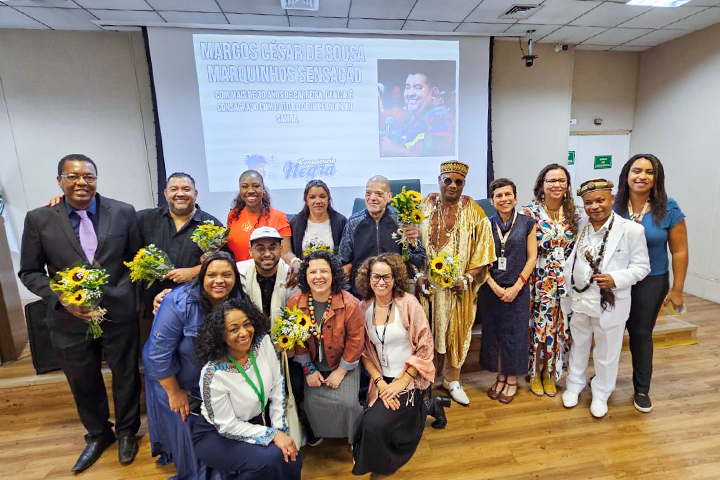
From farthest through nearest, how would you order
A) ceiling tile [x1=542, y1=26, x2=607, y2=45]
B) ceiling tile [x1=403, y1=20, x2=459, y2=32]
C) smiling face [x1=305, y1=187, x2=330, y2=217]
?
ceiling tile [x1=542, y1=26, x2=607, y2=45] < ceiling tile [x1=403, y1=20, x2=459, y2=32] < smiling face [x1=305, y1=187, x2=330, y2=217]

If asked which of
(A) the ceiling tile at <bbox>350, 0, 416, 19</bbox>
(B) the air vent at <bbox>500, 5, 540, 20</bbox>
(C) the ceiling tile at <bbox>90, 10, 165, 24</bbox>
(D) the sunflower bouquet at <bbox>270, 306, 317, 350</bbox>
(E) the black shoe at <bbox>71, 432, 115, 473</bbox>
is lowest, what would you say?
(E) the black shoe at <bbox>71, 432, 115, 473</bbox>

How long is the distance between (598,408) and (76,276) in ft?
10.8

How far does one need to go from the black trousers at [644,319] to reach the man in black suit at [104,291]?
3249 mm

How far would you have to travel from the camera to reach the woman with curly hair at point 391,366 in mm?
1877

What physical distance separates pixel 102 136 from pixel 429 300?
15.3ft

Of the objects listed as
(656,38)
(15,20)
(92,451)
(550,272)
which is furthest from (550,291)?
(15,20)

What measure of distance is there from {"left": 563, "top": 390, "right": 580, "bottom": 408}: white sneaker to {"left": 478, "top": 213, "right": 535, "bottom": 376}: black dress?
0.34 metres

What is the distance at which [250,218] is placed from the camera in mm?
2438

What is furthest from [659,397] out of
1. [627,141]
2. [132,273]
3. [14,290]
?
[14,290]

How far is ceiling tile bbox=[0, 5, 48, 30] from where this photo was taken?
146 inches

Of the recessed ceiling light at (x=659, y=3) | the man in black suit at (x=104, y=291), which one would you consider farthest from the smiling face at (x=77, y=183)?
the recessed ceiling light at (x=659, y=3)

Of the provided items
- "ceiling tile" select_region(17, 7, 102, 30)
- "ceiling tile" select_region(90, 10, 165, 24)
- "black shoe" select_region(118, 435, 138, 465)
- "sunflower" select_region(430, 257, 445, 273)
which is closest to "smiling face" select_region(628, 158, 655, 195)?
"sunflower" select_region(430, 257, 445, 273)

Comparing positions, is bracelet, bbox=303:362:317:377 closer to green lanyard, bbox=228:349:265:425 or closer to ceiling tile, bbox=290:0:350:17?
green lanyard, bbox=228:349:265:425

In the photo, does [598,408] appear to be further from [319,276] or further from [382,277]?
[319,276]
